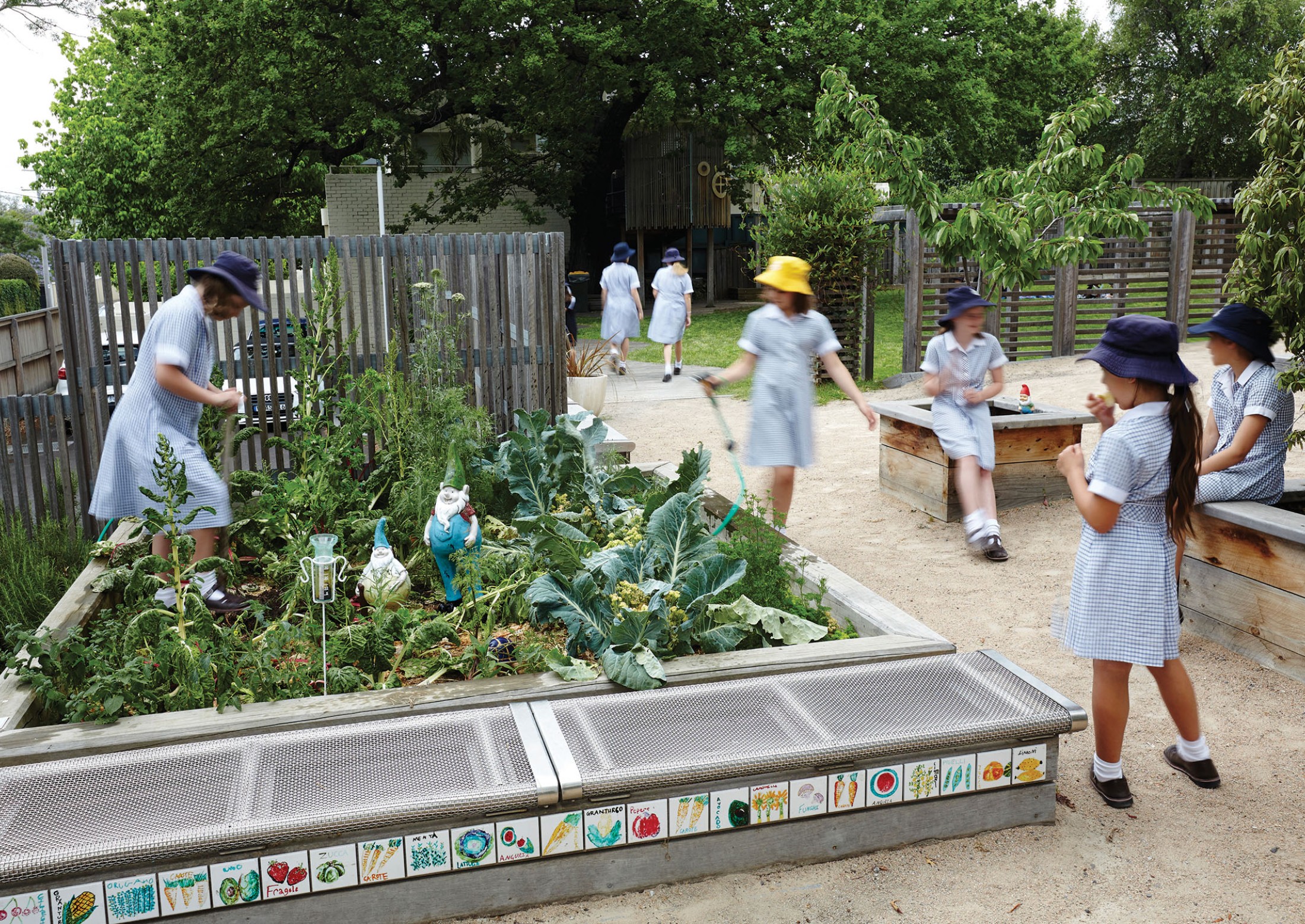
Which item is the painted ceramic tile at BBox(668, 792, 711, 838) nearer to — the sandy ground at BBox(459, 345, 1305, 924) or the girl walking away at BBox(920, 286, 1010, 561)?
the sandy ground at BBox(459, 345, 1305, 924)

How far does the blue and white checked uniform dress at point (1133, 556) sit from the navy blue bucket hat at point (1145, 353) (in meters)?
0.12

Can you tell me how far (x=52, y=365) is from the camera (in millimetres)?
16219

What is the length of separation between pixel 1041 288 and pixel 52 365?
1471 cm

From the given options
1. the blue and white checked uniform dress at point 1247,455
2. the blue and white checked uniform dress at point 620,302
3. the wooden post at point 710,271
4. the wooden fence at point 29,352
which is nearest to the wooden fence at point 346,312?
the blue and white checked uniform dress at point 1247,455

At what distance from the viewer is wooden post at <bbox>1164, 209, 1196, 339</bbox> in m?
15.2

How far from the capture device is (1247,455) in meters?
4.85

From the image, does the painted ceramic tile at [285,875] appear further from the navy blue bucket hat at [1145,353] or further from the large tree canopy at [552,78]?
the large tree canopy at [552,78]

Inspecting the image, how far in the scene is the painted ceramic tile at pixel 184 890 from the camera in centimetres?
280

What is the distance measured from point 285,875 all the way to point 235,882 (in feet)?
0.42

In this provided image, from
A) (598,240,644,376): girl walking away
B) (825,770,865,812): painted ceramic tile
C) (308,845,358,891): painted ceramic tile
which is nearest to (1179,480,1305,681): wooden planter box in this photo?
(825,770,865,812): painted ceramic tile

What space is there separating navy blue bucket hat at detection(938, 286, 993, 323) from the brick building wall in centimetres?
2459

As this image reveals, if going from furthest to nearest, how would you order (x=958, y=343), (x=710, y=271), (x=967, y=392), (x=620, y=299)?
(x=710, y=271)
(x=620, y=299)
(x=958, y=343)
(x=967, y=392)

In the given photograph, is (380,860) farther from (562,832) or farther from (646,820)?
(646,820)

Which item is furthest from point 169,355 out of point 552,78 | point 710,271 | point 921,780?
point 710,271
